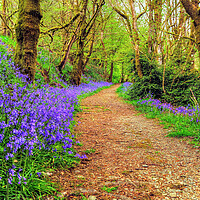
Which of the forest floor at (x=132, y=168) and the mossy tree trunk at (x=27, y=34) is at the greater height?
the mossy tree trunk at (x=27, y=34)

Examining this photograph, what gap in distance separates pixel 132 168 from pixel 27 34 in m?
5.41

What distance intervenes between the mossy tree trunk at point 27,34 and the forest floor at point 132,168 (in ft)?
9.83

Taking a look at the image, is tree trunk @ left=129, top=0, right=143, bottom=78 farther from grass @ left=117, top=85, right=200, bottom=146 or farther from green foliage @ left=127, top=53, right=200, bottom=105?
grass @ left=117, top=85, right=200, bottom=146

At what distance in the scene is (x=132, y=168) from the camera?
3.02 meters

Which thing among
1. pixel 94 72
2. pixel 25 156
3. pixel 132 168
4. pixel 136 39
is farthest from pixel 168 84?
pixel 94 72

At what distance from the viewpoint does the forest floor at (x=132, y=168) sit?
2.31 m

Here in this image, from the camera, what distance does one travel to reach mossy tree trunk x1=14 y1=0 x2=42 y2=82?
5988 mm

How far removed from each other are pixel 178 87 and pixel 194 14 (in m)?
3.30

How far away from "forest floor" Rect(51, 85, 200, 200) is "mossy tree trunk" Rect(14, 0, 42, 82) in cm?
300

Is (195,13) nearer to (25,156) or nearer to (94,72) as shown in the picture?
(25,156)

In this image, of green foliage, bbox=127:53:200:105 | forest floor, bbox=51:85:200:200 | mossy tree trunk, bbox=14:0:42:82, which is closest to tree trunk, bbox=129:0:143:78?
green foliage, bbox=127:53:200:105

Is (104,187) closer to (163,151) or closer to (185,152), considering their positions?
(163,151)

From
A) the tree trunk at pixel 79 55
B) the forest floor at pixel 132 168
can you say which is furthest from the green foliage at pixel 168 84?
the tree trunk at pixel 79 55

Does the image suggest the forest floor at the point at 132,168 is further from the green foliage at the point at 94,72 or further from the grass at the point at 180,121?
the green foliage at the point at 94,72
